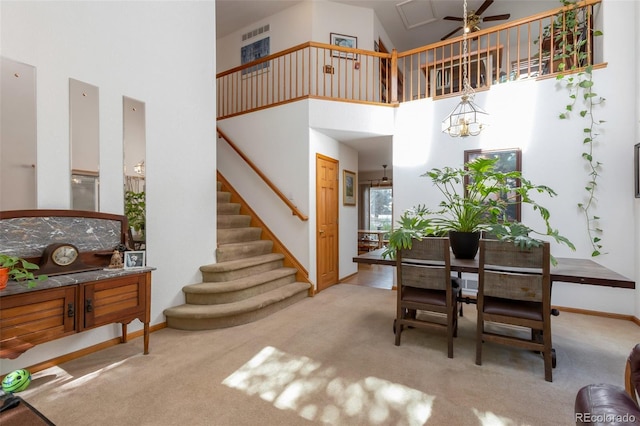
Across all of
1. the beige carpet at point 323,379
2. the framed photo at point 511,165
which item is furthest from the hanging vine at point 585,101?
the beige carpet at point 323,379

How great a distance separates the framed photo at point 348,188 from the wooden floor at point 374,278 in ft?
4.69

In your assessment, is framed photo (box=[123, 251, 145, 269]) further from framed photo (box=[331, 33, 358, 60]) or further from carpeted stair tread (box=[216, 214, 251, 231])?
framed photo (box=[331, 33, 358, 60])

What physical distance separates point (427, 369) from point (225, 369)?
158 cm

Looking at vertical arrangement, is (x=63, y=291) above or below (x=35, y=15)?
below

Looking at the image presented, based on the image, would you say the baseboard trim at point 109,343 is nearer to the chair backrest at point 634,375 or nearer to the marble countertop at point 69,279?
the marble countertop at point 69,279

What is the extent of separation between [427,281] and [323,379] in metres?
1.16

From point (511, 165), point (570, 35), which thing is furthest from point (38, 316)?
point (570, 35)

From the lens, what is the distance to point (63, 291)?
1.98 meters

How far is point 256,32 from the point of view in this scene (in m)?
6.11

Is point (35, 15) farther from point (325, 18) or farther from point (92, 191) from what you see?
point (325, 18)

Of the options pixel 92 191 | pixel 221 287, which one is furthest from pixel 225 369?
pixel 92 191

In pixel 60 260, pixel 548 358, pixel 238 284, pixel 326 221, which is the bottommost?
pixel 548 358

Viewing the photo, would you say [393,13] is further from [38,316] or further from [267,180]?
[38,316]

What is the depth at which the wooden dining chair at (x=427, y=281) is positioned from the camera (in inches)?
95.3
